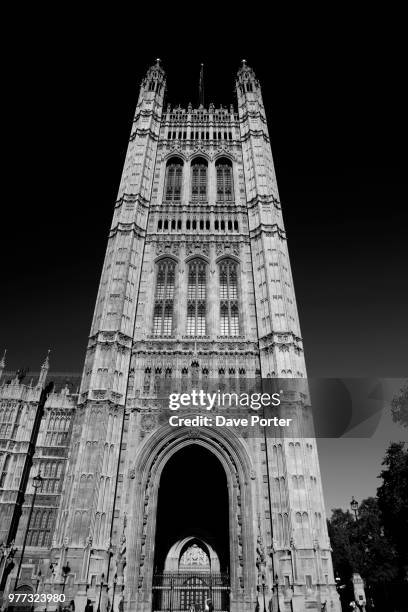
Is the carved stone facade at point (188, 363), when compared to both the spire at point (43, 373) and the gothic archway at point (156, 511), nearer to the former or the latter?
the gothic archway at point (156, 511)

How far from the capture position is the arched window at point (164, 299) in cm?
2881

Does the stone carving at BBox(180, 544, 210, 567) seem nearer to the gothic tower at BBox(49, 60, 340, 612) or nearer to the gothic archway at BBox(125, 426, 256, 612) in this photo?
the gothic tower at BBox(49, 60, 340, 612)

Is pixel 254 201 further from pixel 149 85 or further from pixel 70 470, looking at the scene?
pixel 70 470

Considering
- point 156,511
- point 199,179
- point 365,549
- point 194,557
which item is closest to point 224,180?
point 199,179

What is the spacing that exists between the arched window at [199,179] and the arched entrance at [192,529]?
2072 cm

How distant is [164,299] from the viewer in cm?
3006

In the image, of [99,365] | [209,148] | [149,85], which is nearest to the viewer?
[99,365]

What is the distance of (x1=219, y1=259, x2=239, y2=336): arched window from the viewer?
28.9 m

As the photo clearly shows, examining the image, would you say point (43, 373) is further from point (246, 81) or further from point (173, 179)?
point (246, 81)

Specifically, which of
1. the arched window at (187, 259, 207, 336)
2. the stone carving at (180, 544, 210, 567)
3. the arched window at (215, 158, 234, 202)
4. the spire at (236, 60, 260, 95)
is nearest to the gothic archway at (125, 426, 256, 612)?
the stone carving at (180, 544, 210, 567)

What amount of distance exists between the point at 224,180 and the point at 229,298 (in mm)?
12757

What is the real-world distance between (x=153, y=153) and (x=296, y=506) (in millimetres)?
30089

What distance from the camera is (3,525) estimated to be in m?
28.2

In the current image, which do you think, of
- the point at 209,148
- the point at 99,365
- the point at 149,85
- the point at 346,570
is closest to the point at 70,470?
the point at 99,365
